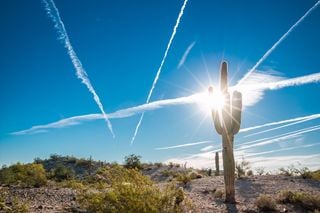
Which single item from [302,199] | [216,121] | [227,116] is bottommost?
[302,199]

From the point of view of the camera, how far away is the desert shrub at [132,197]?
26.6 feet

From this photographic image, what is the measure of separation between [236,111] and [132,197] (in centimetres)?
813

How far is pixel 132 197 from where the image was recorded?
8.16 meters

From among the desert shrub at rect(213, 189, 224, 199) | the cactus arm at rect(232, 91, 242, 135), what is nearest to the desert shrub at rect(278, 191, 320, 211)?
the desert shrub at rect(213, 189, 224, 199)

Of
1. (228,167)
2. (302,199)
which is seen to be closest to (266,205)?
(302,199)

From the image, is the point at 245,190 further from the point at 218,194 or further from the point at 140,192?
the point at 140,192

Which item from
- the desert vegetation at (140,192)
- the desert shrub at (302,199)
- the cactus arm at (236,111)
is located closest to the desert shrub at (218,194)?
the desert vegetation at (140,192)

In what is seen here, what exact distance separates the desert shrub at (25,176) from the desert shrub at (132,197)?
797cm

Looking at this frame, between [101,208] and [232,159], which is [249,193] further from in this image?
[101,208]

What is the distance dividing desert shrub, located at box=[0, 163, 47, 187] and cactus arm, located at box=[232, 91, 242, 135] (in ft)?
28.5

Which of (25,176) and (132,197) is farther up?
(25,176)

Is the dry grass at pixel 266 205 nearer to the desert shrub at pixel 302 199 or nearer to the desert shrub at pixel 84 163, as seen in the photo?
the desert shrub at pixel 302 199

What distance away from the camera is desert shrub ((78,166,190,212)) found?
8.12 meters

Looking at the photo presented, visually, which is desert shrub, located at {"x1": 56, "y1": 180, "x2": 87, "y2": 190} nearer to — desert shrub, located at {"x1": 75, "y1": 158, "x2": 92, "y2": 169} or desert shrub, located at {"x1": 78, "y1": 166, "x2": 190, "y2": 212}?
desert shrub, located at {"x1": 78, "y1": 166, "x2": 190, "y2": 212}
